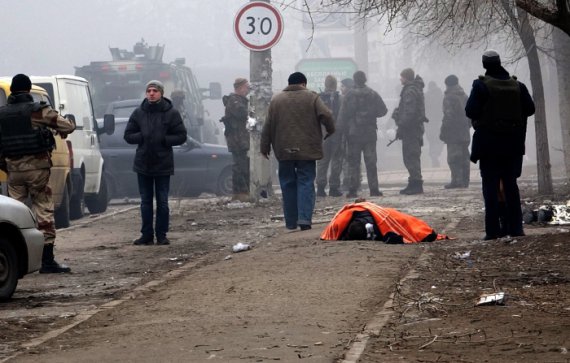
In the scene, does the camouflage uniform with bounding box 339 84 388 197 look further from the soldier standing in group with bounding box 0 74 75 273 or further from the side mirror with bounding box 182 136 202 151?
the soldier standing in group with bounding box 0 74 75 273

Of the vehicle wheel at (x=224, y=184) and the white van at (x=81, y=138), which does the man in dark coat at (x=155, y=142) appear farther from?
the vehicle wheel at (x=224, y=184)

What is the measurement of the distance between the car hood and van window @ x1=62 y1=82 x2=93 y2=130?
26.6 ft

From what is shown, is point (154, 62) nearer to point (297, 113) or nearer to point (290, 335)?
point (297, 113)

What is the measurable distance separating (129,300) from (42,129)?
9.01ft

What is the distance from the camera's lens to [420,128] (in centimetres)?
2291

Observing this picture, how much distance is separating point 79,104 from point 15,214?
9.20 m

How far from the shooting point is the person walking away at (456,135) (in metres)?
24.2

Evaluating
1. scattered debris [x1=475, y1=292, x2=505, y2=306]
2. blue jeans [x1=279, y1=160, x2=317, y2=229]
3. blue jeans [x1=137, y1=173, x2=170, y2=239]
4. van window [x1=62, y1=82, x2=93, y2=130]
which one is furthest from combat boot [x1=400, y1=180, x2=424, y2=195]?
scattered debris [x1=475, y1=292, x2=505, y2=306]

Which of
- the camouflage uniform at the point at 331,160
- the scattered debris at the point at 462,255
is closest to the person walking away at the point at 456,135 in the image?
the camouflage uniform at the point at 331,160

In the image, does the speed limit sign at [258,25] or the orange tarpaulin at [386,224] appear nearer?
the orange tarpaulin at [386,224]

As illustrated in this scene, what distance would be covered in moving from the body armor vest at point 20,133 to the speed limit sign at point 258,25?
7374 millimetres

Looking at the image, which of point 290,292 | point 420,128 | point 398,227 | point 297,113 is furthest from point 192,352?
point 420,128

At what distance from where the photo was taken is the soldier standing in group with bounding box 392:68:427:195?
22.7m

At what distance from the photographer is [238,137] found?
20.1 m
